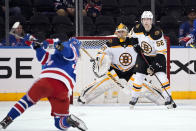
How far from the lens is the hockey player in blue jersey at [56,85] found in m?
4.27

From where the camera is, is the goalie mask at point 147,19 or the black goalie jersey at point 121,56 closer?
the goalie mask at point 147,19

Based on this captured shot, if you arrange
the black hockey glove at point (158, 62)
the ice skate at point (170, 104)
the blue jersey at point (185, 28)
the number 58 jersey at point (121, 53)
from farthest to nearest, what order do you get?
the blue jersey at point (185, 28)
the number 58 jersey at point (121, 53)
the black hockey glove at point (158, 62)
the ice skate at point (170, 104)

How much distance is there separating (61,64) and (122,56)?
2.33 metres

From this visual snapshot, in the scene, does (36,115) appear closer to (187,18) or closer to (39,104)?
(39,104)

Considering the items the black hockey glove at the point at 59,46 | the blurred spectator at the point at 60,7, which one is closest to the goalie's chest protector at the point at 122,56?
the blurred spectator at the point at 60,7

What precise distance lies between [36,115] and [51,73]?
56.5 inches

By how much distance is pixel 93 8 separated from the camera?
830cm

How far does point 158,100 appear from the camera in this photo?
6.80 m

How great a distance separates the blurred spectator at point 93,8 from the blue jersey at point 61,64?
12.1 ft

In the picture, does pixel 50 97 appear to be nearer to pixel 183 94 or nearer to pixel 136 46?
pixel 136 46

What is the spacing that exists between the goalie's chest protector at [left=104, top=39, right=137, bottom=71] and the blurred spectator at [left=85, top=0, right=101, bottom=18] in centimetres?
163

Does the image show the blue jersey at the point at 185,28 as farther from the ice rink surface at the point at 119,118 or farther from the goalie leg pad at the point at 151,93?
the goalie leg pad at the point at 151,93

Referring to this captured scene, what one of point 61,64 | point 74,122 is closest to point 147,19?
point 61,64

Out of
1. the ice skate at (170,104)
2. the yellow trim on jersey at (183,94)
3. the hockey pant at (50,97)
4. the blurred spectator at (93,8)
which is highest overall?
A: the blurred spectator at (93,8)
